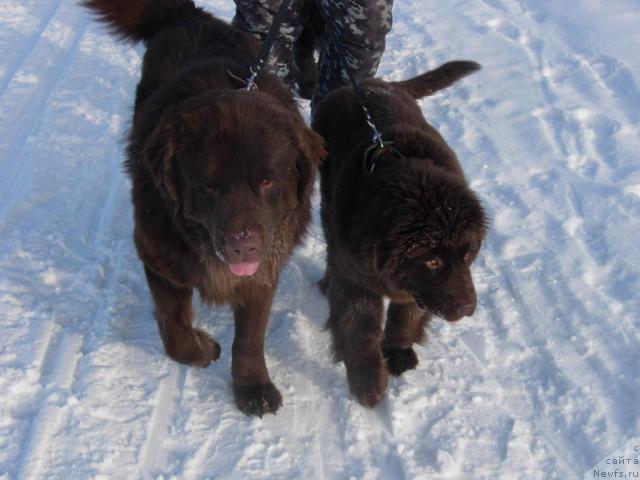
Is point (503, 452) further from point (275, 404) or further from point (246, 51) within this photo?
point (246, 51)

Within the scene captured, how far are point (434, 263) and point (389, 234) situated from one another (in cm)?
Answer: 21

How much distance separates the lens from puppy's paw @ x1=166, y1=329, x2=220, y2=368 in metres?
2.98

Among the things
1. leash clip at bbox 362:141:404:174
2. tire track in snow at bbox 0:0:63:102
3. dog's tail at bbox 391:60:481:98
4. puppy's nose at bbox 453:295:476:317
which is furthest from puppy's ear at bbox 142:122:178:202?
tire track in snow at bbox 0:0:63:102

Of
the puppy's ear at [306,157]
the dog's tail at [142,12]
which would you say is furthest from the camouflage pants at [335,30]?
the puppy's ear at [306,157]

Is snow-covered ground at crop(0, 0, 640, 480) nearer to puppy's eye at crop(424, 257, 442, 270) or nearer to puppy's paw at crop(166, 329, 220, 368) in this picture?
puppy's paw at crop(166, 329, 220, 368)

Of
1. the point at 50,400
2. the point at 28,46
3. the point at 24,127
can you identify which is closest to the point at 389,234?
the point at 50,400

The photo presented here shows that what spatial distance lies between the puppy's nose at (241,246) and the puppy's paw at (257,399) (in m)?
0.79

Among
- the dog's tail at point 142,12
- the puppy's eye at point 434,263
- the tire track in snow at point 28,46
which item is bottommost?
the tire track in snow at point 28,46

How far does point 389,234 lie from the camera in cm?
266

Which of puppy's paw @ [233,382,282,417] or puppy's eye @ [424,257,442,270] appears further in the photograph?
puppy's paw @ [233,382,282,417]

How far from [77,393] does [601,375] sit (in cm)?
228

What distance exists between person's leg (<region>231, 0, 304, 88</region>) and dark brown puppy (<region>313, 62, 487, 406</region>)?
642 mm

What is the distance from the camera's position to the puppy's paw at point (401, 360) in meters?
3.15

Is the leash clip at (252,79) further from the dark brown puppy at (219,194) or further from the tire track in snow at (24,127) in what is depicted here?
the tire track in snow at (24,127)
